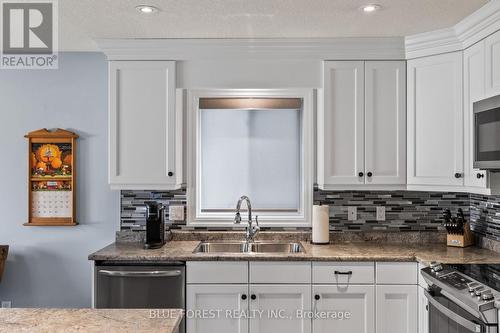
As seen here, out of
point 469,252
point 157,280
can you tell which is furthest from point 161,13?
point 469,252

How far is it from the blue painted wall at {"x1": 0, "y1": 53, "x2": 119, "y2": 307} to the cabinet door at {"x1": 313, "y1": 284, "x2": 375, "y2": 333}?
1.69 metres

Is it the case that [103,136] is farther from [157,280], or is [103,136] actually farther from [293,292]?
[293,292]

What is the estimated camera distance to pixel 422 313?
2.62 metres

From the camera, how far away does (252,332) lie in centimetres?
270

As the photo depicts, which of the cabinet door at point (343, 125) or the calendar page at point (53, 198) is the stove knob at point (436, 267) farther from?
the calendar page at point (53, 198)

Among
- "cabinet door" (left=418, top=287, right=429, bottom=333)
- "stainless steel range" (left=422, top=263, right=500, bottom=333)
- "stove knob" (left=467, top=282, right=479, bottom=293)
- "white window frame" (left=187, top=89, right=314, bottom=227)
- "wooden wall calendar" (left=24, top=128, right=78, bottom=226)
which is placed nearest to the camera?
"stainless steel range" (left=422, top=263, right=500, bottom=333)

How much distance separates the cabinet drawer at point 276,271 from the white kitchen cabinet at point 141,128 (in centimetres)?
84

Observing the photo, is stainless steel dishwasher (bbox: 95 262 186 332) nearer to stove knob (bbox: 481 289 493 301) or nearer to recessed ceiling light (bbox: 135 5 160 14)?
recessed ceiling light (bbox: 135 5 160 14)

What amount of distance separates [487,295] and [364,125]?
4.75 feet

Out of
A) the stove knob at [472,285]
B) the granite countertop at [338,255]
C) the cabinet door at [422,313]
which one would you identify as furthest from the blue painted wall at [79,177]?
the stove knob at [472,285]

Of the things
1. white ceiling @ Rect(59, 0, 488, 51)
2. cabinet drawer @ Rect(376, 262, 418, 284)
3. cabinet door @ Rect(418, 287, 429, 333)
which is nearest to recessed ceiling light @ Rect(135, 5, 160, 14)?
white ceiling @ Rect(59, 0, 488, 51)

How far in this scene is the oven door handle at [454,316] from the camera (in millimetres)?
1891

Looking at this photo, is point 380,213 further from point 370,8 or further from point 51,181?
point 51,181

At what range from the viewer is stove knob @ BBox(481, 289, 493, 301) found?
1.84 metres
